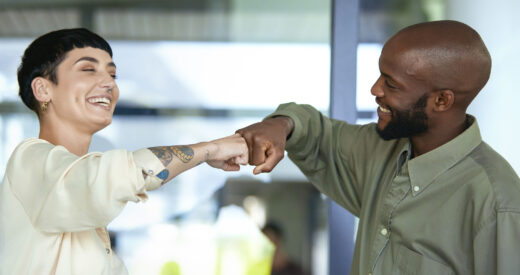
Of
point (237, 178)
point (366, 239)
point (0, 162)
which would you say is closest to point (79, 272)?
point (366, 239)

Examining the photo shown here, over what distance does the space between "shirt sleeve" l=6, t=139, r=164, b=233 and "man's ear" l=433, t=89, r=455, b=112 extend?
0.89 meters

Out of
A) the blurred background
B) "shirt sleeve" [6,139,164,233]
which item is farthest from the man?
the blurred background

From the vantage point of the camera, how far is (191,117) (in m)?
3.34

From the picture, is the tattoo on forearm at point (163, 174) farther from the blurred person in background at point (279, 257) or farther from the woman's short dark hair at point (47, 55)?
the blurred person in background at point (279, 257)

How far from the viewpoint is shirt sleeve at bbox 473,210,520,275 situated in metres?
1.56

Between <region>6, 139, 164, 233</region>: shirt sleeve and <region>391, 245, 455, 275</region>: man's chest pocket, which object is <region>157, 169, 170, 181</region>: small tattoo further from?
<region>391, 245, 455, 275</region>: man's chest pocket

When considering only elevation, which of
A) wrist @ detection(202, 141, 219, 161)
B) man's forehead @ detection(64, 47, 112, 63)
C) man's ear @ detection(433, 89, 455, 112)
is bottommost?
wrist @ detection(202, 141, 219, 161)

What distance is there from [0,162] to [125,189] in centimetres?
227

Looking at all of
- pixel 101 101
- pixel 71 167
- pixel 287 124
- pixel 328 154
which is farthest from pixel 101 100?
pixel 328 154

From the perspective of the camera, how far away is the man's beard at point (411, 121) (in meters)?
1.85

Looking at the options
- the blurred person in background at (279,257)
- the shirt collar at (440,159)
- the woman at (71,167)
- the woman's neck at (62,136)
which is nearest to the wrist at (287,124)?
the woman at (71,167)

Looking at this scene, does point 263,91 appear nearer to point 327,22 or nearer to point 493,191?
point 327,22

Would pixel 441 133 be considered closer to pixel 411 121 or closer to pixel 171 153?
pixel 411 121

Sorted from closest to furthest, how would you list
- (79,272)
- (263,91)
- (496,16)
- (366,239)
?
(79,272) → (366,239) → (496,16) → (263,91)
